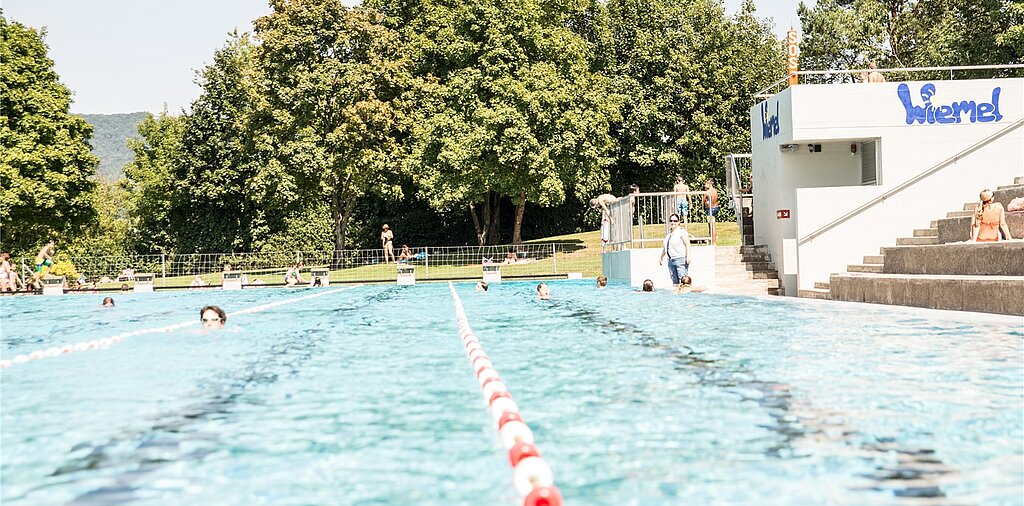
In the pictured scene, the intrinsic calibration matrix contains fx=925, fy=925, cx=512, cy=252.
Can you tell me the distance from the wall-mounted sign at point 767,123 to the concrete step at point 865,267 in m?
4.09

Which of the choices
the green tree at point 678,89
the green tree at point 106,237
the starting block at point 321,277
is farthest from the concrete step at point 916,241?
the green tree at point 106,237

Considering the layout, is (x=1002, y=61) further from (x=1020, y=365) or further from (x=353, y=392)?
(x=353, y=392)

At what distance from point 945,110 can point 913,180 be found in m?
2.19

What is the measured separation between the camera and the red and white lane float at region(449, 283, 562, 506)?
11.8ft

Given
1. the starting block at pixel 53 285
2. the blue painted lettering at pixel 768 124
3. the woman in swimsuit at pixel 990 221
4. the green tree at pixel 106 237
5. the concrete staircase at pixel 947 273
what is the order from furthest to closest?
the green tree at pixel 106 237
the starting block at pixel 53 285
the blue painted lettering at pixel 768 124
the woman in swimsuit at pixel 990 221
the concrete staircase at pixel 947 273

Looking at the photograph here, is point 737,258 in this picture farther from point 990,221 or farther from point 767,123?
point 990,221

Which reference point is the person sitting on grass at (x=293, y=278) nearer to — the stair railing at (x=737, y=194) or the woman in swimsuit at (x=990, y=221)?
the stair railing at (x=737, y=194)

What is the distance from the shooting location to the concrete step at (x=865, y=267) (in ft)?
58.9

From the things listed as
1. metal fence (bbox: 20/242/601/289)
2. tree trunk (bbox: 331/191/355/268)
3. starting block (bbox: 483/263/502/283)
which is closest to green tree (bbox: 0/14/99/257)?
metal fence (bbox: 20/242/601/289)

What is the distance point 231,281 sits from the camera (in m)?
32.2

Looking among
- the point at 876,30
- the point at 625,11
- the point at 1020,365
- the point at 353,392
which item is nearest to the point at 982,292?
the point at 1020,365

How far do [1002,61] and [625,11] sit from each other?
18.1 metres

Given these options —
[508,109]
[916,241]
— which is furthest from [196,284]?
[916,241]

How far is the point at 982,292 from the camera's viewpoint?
12781 millimetres
